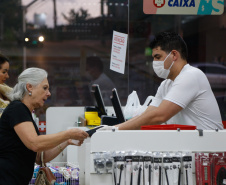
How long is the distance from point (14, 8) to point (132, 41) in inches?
72.4

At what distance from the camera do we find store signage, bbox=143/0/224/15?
5906 mm

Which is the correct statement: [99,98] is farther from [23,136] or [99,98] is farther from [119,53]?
[23,136]

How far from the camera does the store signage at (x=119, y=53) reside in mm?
6691

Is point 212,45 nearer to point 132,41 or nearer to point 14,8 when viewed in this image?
point 132,41

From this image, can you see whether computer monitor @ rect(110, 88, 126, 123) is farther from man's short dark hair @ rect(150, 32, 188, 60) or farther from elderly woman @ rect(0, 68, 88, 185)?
elderly woman @ rect(0, 68, 88, 185)

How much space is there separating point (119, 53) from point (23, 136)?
345 centimetres

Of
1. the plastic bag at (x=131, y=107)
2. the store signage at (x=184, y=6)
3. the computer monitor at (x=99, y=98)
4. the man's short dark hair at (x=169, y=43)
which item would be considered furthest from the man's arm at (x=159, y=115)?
the store signage at (x=184, y=6)

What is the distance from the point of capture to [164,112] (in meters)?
3.71

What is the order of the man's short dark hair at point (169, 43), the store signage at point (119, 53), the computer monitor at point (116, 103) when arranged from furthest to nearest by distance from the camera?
the store signage at point (119, 53) < the computer monitor at point (116, 103) < the man's short dark hair at point (169, 43)

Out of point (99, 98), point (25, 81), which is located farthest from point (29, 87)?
point (99, 98)

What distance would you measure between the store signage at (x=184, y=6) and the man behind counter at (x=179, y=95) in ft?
5.74

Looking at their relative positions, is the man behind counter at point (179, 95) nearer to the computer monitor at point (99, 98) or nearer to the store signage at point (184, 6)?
the computer monitor at point (99, 98)

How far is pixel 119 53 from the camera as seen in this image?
6719mm

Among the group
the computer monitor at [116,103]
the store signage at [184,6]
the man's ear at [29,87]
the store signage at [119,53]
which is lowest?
the computer monitor at [116,103]
